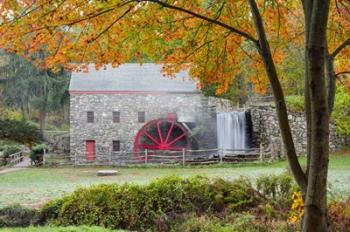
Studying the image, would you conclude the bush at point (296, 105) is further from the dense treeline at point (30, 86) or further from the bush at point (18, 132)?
the bush at point (18, 132)

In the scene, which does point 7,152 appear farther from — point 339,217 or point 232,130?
point 339,217

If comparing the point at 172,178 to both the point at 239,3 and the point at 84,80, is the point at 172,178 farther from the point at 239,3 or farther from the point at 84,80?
the point at 84,80

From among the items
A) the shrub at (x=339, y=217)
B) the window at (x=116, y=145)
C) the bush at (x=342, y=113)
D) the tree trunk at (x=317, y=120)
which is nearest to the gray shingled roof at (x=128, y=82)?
the window at (x=116, y=145)

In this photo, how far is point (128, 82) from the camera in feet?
88.5

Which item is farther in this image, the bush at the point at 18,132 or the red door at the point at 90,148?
the red door at the point at 90,148

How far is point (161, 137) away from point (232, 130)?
167 inches

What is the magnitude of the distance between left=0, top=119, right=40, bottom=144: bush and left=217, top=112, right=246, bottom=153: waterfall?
66.8ft

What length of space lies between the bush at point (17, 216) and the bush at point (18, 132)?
2.30m

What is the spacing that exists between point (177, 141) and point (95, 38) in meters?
21.9

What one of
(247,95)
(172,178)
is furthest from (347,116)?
(172,178)

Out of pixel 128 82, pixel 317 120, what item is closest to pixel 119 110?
pixel 128 82

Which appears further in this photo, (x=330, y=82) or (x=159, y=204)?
(x=159, y=204)

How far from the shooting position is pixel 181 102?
26359 mm

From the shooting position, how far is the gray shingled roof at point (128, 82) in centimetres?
2645
